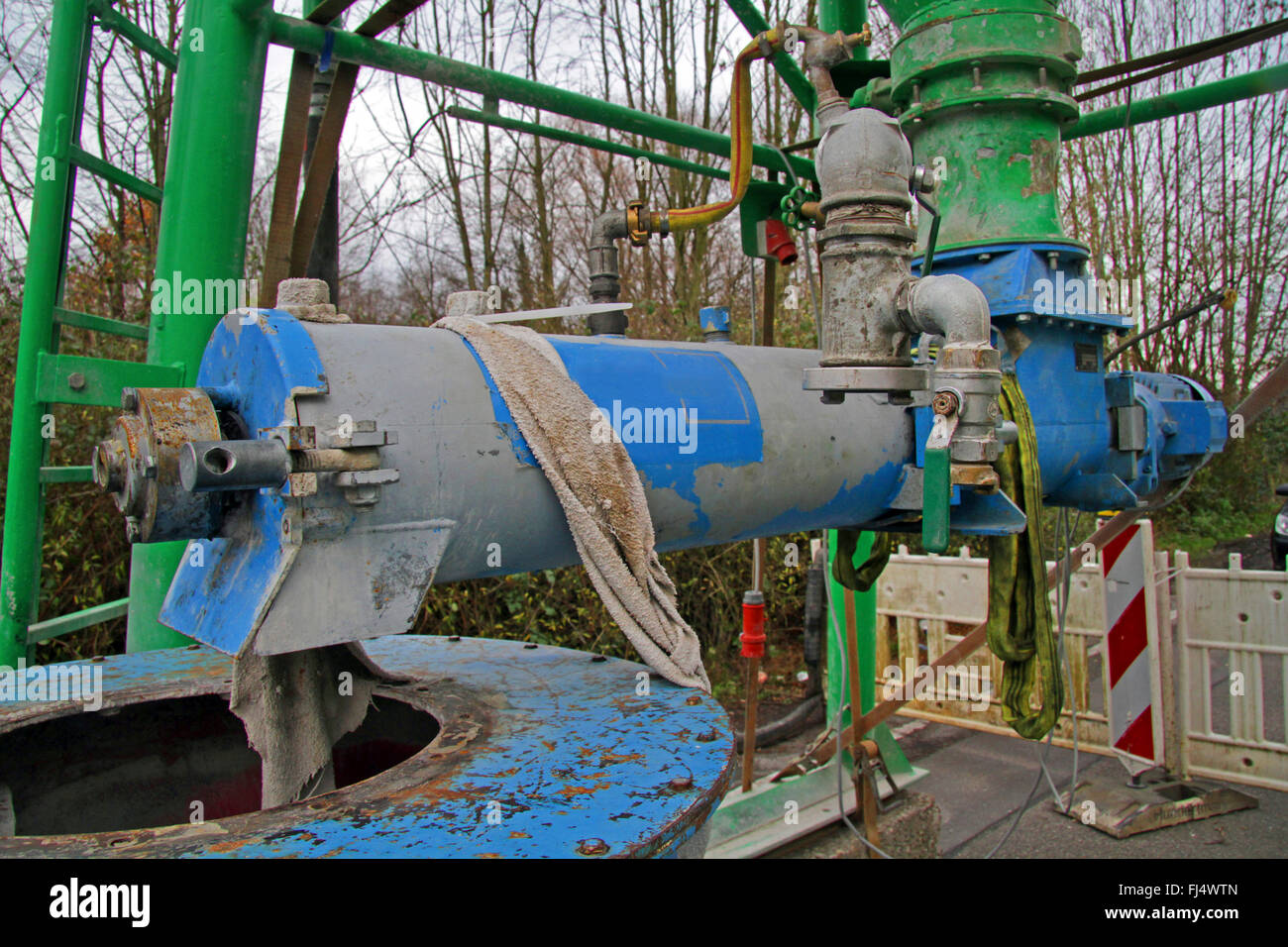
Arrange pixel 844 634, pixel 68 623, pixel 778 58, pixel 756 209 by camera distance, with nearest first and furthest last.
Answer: pixel 68 623, pixel 756 209, pixel 778 58, pixel 844 634

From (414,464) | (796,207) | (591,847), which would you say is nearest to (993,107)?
(796,207)

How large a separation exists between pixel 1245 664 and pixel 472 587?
347 centimetres

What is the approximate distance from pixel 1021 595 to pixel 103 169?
8.10ft

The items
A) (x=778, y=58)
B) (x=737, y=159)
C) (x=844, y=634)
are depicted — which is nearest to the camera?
(x=737, y=159)

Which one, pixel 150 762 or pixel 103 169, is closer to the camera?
pixel 150 762

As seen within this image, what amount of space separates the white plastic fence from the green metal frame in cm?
212

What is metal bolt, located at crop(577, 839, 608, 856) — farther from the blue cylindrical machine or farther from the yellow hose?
the yellow hose

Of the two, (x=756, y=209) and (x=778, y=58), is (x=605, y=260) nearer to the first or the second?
(x=756, y=209)

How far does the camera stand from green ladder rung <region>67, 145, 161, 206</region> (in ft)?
7.47

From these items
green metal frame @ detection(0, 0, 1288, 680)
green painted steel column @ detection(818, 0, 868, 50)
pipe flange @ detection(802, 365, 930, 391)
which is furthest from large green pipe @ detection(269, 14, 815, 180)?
pipe flange @ detection(802, 365, 930, 391)

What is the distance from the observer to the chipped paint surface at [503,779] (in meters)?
1.05

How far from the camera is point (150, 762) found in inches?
72.9

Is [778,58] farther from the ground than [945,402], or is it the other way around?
[778,58]

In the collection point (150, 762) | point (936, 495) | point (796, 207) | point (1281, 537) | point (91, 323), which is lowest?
point (150, 762)
